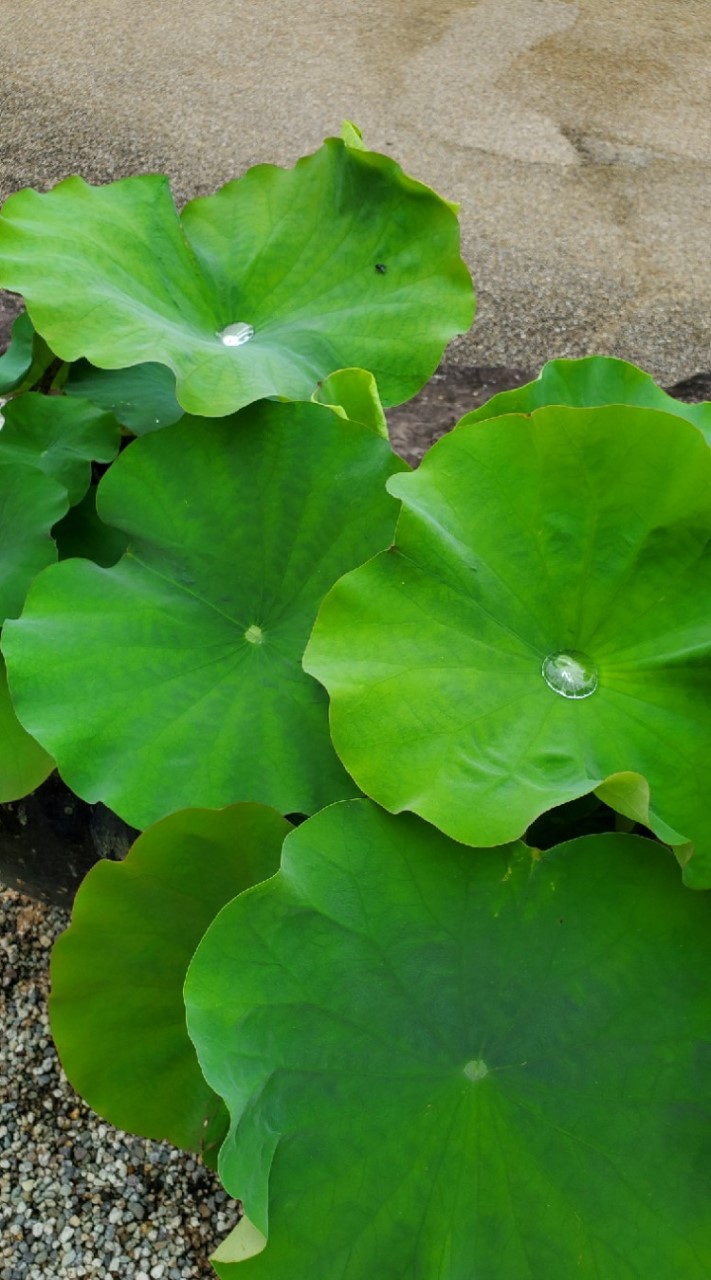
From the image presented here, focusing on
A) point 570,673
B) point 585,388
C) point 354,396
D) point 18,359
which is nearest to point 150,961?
point 570,673

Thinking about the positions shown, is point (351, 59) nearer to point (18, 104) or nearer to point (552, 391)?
point (18, 104)

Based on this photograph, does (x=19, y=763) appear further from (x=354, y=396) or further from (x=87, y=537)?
(x=354, y=396)

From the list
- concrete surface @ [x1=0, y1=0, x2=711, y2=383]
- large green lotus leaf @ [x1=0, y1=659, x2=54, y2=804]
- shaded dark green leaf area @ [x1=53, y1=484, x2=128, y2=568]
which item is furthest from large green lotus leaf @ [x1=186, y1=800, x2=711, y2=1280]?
concrete surface @ [x1=0, y1=0, x2=711, y2=383]

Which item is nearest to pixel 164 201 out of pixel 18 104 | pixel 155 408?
pixel 155 408

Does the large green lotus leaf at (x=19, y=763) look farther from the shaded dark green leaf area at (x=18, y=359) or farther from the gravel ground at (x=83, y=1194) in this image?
the gravel ground at (x=83, y=1194)

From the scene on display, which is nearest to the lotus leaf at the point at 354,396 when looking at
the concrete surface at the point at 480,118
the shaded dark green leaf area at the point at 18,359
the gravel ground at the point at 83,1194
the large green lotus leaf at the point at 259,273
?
the large green lotus leaf at the point at 259,273

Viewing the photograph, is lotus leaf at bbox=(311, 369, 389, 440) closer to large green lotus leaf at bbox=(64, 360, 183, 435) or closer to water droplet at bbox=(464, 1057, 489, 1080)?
large green lotus leaf at bbox=(64, 360, 183, 435)
